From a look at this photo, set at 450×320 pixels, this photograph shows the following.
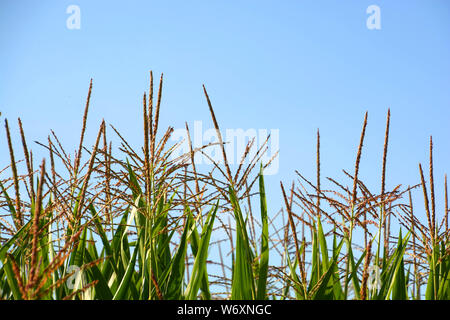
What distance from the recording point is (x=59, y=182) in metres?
2.25

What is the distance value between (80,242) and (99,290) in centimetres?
27

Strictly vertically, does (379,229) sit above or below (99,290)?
above

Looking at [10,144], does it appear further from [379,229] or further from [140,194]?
[379,229]

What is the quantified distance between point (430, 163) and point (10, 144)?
1555 mm

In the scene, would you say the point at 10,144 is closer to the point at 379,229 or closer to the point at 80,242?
the point at 80,242

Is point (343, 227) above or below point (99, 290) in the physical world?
above

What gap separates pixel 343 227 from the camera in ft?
6.59

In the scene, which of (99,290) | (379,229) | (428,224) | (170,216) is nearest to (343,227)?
(379,229)
